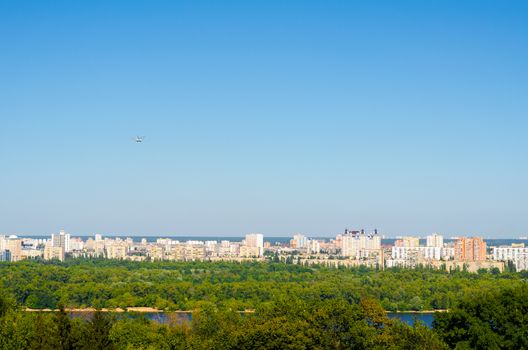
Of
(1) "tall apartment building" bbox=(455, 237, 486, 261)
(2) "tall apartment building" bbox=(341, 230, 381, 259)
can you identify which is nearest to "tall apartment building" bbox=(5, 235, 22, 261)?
(2) "tall apartment building" bbox=(341, 230, 381, 259)

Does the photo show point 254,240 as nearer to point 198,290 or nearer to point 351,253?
point 351,253

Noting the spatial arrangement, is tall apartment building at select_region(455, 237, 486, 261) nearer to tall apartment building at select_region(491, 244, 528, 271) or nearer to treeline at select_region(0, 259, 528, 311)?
tall apartment building at select_region(491, 244, 528, 271)

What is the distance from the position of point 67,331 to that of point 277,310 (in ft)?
20.2

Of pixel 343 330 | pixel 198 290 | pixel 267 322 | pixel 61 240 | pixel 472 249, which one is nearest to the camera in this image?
pixel 267 322

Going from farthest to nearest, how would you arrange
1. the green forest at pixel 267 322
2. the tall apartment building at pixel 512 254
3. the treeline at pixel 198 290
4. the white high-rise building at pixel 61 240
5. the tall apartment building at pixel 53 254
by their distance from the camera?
the white high-rise building at pixel 61 240 → the tall apartment building at pixel 53 254 → the tall apartment building at pixel 512 254 → the treeline at pixel 198 290 → the green forest at pixel 267 322

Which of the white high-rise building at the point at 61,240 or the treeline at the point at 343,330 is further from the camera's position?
the white high-rise building at the point at 61,240

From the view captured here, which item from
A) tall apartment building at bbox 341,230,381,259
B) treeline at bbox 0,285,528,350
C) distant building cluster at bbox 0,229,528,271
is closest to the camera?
treeline at bbox 0,285,528,350

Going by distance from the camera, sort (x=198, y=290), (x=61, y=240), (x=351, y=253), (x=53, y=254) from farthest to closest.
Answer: (x=61, y=240), (x=351, y=253), (x=53, y=254), (x=198, y=290)

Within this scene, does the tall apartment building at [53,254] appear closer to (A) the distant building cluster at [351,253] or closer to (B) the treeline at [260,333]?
(A) the distant building cluster at [351,253]

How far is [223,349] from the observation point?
13.2 metres

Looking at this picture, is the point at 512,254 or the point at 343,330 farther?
the point at 512,254

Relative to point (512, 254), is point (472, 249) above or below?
above

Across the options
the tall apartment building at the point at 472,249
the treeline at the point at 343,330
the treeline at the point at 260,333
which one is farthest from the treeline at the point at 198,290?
the tall apartment building at the point at 472,249

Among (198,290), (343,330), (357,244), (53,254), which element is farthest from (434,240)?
(343,330)
